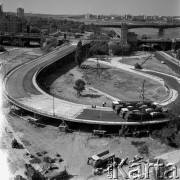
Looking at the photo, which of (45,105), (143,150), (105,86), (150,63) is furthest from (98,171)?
(150,63)

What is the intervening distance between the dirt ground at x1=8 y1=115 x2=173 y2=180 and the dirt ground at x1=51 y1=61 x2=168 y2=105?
4.42 meters

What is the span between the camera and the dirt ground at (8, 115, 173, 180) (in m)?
14.6

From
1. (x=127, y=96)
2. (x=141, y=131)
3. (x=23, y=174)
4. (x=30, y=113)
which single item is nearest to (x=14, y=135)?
(x=30, y=113)

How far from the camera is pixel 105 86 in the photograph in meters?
27.5

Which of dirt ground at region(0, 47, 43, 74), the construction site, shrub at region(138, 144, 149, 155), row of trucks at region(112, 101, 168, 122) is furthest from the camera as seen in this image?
dirt ground at region(0, 47, 43, 74)

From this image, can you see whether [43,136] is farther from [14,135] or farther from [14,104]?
[14,104]

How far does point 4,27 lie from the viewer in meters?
61.0

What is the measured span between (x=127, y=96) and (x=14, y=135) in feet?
35.6

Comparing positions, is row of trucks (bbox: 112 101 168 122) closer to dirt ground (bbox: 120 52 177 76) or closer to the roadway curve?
the roadway curve

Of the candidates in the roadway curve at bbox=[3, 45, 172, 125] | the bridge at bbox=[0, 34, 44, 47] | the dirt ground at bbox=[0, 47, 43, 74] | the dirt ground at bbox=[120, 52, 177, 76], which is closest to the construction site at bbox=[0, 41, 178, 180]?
the roadway curve at bbox=[3, 45, 172, 125]

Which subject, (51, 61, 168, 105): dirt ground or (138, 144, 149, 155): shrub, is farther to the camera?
(51, 61, 168, 105): dirt ground

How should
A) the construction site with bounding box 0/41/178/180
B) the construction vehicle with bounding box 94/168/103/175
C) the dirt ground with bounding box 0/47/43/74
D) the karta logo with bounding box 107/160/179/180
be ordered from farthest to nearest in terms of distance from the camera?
the dirt ground with bounding box 0/47/43/74 < the construction site with bounding box 0/41/178/180 < the construction vehicle with bounding box 94/168/103/175 < the karta logo with bounding box 107/160/179/180

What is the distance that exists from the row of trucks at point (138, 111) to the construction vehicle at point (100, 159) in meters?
Answer: 3.47

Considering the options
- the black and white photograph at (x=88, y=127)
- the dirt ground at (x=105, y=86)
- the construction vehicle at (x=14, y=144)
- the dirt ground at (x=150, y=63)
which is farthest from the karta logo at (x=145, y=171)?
the dirt ground at (x=150, y=63)
